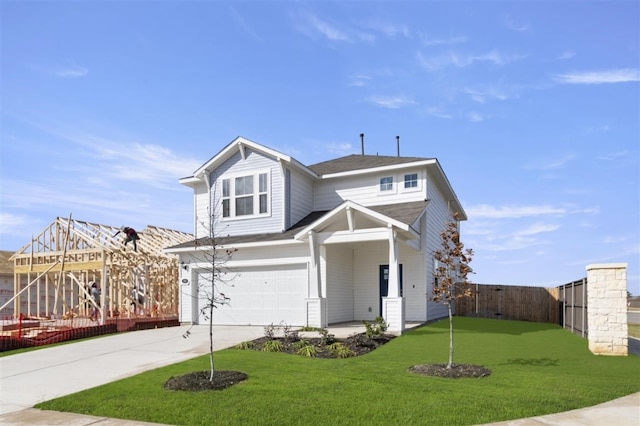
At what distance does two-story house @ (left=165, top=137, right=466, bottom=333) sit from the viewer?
18.7 meters

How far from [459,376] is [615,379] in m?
3.00

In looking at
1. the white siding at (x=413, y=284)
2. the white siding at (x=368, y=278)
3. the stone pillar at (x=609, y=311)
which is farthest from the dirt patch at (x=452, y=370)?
the white siding at (x=368, y=278)

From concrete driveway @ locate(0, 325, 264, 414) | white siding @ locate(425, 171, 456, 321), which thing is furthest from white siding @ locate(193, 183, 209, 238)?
white siding @ locate(425, 171, 456, 321)

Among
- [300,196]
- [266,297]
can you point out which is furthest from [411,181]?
[266,297]

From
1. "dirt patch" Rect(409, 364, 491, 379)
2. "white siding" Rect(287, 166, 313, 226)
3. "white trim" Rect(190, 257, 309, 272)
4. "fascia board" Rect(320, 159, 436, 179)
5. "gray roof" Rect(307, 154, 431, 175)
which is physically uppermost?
"gray roof" Rect(307, 154, 431, 175)

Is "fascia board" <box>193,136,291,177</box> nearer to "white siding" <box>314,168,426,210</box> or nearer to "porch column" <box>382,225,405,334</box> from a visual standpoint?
"white siding" <box>314,168,426,210</box>

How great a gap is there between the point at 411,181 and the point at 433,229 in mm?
2836

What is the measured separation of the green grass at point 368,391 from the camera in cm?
709

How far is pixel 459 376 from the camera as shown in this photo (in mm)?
9477

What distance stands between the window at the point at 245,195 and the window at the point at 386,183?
193 inches

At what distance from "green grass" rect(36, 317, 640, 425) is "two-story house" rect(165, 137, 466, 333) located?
6542mm

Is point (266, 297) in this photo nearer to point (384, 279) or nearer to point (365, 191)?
point (384, 279)

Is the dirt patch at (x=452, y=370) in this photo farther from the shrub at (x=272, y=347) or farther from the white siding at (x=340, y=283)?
the white siding at (x=340, y=283)

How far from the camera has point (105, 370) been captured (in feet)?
36.6
